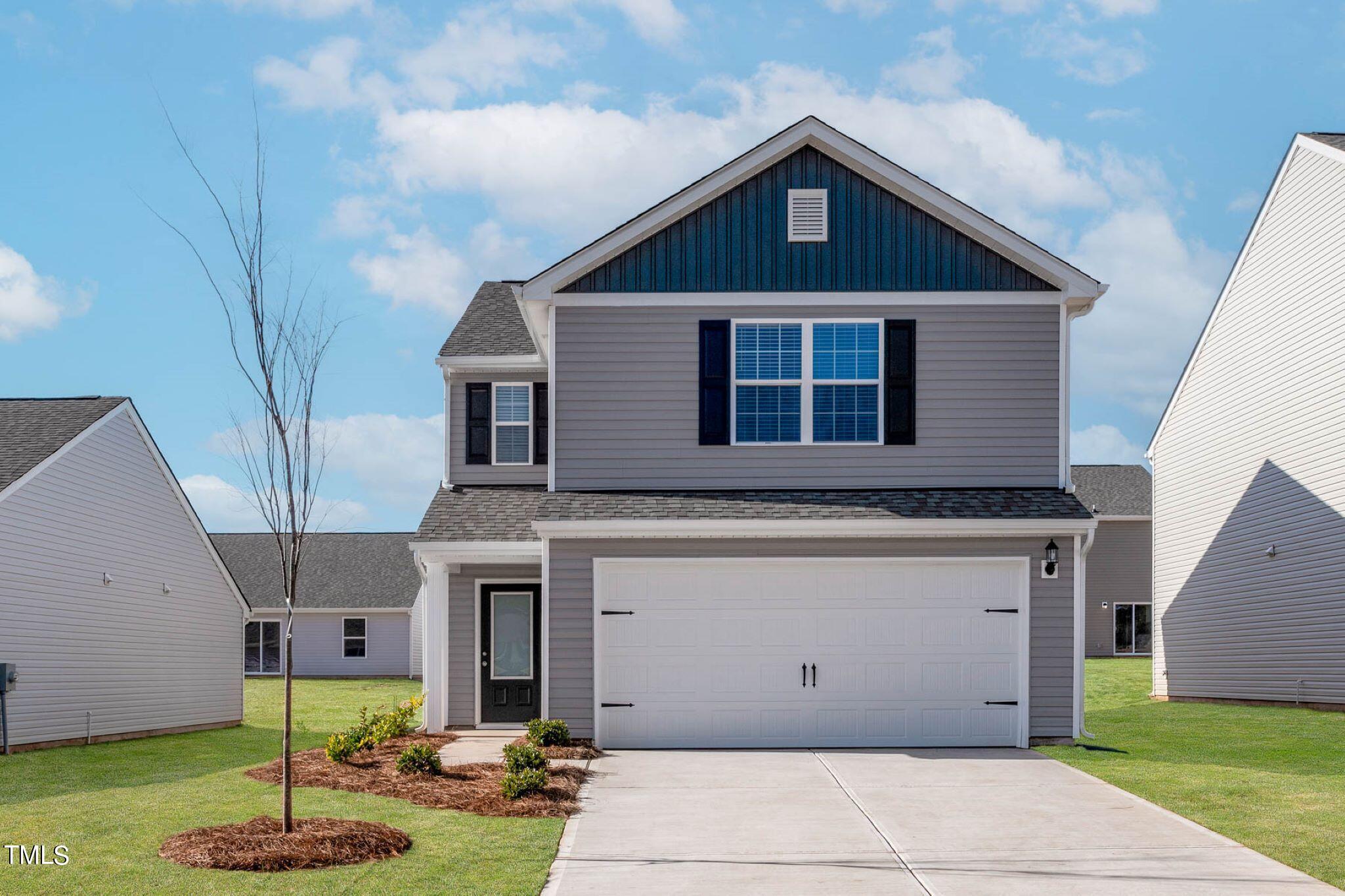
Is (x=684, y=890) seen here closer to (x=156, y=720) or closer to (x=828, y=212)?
(x=828, y=212)

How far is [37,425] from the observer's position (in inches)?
736

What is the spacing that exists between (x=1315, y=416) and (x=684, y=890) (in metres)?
16.2

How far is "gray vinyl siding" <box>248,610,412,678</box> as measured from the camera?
125ft

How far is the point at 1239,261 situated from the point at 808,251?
11.7 metres

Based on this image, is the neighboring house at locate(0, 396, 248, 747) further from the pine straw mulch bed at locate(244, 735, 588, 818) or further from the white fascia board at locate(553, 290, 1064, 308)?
the white fascia board at locate(553, 290, 1064, 308)

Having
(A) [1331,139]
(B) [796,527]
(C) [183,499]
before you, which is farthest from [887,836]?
(A) [1331,139]

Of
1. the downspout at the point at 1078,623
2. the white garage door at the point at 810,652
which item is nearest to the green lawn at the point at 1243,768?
the downspout at the point at 1078,623

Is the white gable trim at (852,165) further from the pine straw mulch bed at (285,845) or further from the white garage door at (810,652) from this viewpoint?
the pine straw mulch bed at (285,845)

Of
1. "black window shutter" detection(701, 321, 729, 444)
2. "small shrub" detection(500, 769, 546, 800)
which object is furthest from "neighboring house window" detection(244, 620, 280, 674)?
"small shrub" detection(500, 769, 546, 800)

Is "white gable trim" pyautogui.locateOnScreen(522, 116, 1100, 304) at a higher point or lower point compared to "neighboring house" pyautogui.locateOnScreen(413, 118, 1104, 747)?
higher

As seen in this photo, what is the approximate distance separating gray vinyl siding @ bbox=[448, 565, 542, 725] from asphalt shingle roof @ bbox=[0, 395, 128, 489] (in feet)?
19.9

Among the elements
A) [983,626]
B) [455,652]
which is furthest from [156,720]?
[983,626]

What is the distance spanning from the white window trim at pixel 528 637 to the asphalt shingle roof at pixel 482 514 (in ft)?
3.90

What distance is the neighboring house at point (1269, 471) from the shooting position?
1967cm
